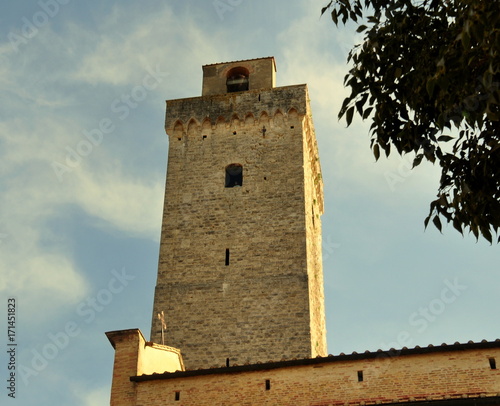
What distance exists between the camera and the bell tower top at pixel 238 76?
26453 mm

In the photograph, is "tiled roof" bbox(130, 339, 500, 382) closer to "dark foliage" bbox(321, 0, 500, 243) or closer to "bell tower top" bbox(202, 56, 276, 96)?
"dark foliage" bbox(321, 0, 500, 243)

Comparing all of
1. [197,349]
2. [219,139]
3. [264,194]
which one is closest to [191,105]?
[219,139]

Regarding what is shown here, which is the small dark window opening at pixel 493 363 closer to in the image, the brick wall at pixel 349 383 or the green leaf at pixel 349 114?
the brick wall at pixel 349 383

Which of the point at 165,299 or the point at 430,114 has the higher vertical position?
the point at 165,299

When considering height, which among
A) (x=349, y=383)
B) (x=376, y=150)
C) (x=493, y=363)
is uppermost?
(x=376, y=150)

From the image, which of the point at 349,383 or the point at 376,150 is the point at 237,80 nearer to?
the point at 349,383

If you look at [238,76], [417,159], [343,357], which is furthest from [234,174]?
[417,159]

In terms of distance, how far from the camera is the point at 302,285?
68.2 feet

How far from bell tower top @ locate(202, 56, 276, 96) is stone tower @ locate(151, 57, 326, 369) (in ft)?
0.13

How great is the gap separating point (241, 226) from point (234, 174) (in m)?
2.20

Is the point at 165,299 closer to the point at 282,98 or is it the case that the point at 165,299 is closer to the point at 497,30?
the point at 282,98

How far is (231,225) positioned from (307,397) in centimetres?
906

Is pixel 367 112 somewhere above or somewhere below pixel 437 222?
above

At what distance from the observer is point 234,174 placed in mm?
23828
